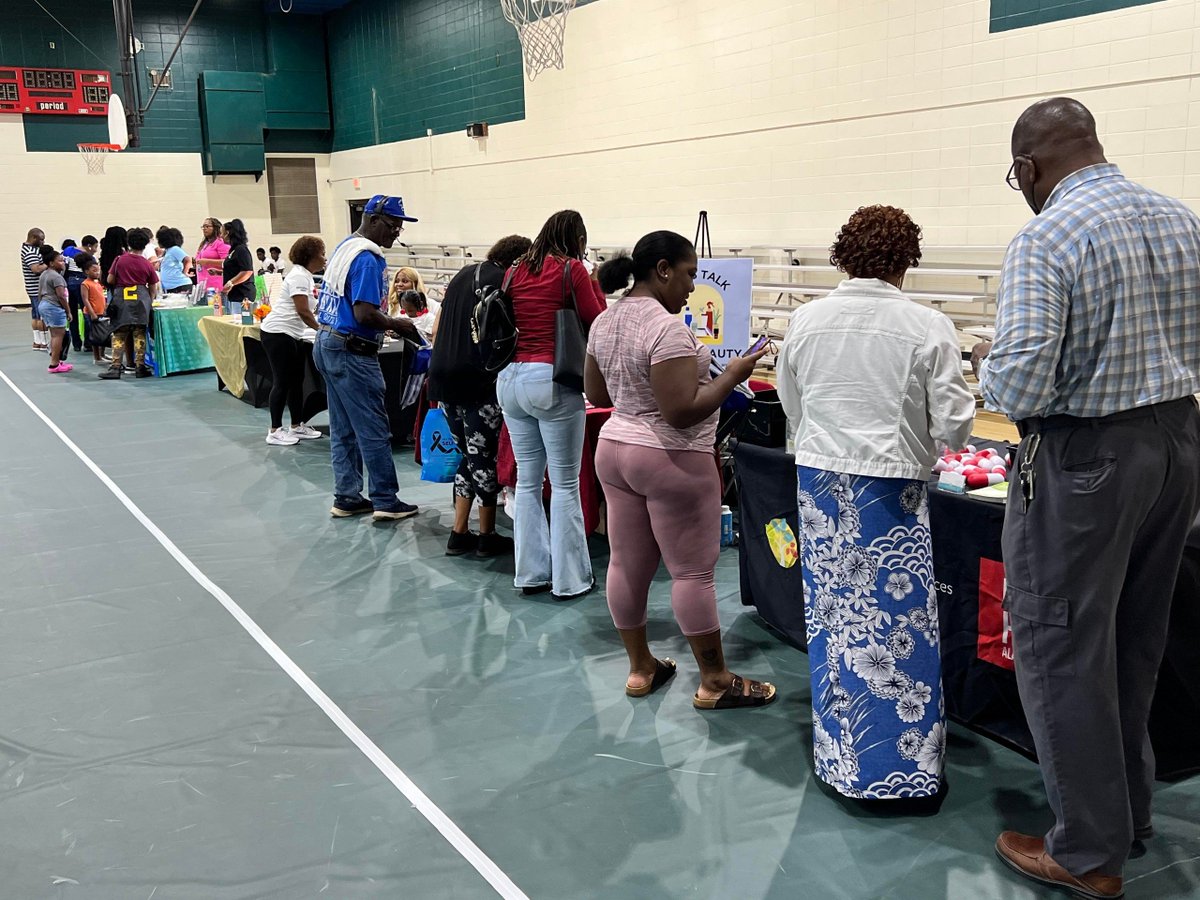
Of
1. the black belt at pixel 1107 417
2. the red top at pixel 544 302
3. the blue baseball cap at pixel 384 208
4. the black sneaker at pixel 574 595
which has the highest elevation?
the blue baseball cap at pixel 384 208

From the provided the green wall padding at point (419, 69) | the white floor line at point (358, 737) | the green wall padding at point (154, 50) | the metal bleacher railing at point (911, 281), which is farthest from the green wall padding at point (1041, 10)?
the green wall padding at point (154, 50)

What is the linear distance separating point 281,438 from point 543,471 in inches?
133

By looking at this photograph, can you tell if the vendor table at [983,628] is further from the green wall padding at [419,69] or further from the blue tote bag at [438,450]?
the green wall padding at [419,69]

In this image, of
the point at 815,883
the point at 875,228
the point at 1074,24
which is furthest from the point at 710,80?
the point at 815,883

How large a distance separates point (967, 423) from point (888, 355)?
0.22 meters

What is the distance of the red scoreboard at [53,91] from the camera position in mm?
16797

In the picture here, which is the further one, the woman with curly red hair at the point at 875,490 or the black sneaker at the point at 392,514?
the black sneaker at the point at 392,514

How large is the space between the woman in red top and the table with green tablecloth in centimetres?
698

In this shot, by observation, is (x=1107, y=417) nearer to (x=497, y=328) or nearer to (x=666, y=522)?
(x=666, y=522)

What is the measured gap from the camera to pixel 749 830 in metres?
2.26

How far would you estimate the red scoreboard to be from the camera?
16.8 m

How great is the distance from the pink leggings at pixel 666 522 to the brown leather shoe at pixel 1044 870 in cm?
94

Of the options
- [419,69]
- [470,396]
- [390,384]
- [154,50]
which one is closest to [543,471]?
[470,396]

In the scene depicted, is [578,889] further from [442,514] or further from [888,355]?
Answer: [442,514]
